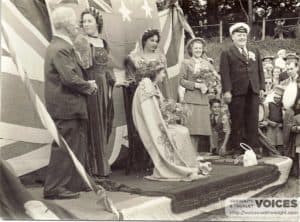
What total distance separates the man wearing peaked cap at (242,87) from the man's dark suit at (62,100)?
2307mm

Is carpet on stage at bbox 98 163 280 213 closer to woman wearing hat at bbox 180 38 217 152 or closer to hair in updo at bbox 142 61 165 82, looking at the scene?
woman wearing hat at bbox 180 38 217 152

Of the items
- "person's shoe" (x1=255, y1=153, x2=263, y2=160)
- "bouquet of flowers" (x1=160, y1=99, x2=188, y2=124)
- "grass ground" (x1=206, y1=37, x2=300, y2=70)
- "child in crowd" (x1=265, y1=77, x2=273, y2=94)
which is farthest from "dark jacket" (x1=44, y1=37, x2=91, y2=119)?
"child in crowd" (x1=265, y1=77, x2=273, y2=94)

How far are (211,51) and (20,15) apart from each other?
7.69ft

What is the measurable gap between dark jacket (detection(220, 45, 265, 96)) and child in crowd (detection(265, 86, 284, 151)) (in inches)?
9.2

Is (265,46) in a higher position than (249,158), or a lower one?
higher

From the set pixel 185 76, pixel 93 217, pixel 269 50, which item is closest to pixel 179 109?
pixel 185 76

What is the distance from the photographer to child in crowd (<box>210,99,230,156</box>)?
7055mm

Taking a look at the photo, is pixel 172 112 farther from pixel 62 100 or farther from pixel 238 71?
pixel 62 100

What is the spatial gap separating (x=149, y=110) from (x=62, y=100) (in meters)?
1.10

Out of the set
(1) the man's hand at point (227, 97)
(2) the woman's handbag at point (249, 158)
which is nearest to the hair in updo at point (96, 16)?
(1) the man's hand at point (227, 97)

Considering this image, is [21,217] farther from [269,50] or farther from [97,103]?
[269,50]

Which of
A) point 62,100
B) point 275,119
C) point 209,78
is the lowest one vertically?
point 275,119

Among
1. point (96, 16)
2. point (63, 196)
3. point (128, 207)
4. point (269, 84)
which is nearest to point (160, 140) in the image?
point (128, 207)

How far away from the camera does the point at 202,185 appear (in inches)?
217
